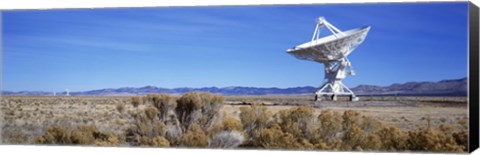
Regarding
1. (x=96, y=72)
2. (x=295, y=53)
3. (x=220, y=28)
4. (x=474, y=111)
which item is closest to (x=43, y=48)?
(x=96, y=72)

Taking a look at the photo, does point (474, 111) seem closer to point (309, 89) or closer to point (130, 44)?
point (309, 89)

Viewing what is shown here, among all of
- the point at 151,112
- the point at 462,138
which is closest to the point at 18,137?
the point at 151,112

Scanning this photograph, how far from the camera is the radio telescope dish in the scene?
15781 millimetres

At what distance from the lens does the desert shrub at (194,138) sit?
54.2 ft

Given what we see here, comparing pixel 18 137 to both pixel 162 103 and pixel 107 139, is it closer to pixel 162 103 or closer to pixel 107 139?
pixel 107 139

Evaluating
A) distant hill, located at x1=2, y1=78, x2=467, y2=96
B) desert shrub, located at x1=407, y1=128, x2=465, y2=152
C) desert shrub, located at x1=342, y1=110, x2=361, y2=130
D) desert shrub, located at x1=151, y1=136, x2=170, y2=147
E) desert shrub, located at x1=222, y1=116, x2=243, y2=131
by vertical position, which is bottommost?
desert shrub, located at x1=151, y1=136, x2=170, y2=147

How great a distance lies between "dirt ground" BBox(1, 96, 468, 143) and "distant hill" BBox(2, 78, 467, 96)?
93mm

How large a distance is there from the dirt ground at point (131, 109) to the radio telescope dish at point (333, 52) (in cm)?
24

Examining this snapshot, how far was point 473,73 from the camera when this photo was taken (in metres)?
14.9

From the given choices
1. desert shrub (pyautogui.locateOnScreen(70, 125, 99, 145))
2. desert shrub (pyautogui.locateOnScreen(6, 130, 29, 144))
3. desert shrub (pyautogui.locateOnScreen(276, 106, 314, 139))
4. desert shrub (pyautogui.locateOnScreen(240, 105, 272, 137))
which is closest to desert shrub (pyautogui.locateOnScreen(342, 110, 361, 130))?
desert shrub (pyautogui.locateOnScreen(276, 106, 314, 139))

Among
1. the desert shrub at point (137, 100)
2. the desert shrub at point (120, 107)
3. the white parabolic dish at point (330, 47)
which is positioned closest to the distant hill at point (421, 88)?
the white parabolic dish at point (330, 47)

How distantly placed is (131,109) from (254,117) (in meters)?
2.39

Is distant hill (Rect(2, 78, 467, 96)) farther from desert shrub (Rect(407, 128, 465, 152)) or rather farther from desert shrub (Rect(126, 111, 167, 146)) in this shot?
desert shrub (Rect(407, 128, 465, 152))

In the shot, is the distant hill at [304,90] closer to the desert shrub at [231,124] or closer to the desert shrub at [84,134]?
the desert shrub at [231,124]
